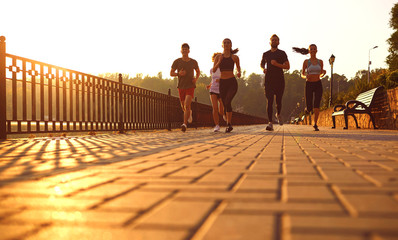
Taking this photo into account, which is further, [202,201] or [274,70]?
[274,70]

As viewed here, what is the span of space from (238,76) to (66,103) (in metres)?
4.26

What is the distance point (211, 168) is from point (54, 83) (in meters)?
6.15

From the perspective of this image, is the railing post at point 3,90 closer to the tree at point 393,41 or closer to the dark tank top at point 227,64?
the dark tank top at point 227,64

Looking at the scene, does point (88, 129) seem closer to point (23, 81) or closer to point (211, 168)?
point (23, 81)

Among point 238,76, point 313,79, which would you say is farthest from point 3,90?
point 313,79

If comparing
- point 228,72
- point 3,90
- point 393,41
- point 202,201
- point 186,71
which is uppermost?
point 393,41

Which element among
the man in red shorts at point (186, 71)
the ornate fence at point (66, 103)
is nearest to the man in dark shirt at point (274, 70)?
the man in red shorts at point (186, 71)

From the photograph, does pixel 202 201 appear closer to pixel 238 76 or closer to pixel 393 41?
pixel 238 76

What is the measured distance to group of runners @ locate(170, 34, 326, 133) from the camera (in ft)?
Result: 29.8

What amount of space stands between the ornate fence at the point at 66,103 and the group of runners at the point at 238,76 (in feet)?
6.04

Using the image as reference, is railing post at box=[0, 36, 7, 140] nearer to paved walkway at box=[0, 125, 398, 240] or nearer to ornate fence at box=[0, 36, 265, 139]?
ornate fence at box=[0, 36, 265, 139]

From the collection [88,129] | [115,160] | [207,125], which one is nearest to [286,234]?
[115,160]

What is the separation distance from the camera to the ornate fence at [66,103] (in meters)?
6.58

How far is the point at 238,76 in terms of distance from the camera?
930 centimetres
